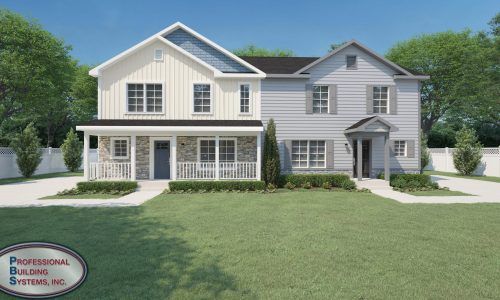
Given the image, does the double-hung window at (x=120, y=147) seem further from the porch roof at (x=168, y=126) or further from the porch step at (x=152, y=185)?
the porch step at (x=152, y=185)

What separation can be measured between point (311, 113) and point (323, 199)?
21.5 ft

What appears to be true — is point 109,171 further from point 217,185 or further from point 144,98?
point 217,185

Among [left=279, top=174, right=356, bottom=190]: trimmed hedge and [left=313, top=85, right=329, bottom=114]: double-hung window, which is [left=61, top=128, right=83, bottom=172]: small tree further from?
[left=313, top=85, right=329, bottom=114]: double-hung window

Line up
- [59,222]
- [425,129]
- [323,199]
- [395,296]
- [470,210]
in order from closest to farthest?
[395,296] → [59,222] → [470,210] → [323,199] → [425,129]

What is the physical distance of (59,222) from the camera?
24.1 ft

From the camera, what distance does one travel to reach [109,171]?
15.1m

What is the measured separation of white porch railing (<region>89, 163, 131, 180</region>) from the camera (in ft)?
47.6

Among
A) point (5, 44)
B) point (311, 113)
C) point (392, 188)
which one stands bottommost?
point (392, 188)

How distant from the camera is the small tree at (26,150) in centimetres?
2033

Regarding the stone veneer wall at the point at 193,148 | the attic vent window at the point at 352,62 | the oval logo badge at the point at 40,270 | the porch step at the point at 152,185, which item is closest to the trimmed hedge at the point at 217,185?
the porch step at the point at 152,185

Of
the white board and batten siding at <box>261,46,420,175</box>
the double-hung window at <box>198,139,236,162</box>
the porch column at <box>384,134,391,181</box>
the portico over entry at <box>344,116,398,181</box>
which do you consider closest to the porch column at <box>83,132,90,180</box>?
the double-hung window at <box>198,139,236,162</box>

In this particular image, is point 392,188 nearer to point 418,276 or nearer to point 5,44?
point 418,276

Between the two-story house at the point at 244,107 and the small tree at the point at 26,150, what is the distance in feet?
31.1

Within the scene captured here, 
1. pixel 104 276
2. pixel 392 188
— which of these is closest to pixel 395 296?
pixel 104 276
